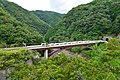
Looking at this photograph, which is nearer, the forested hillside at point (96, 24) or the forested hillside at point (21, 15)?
the forested hillside at point (96, 24)

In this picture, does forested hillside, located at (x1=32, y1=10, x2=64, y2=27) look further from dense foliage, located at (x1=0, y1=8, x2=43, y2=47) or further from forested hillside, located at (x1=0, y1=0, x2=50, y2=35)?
dense foliage, located at (x1=0, y1=8, x2=43, y2=47)

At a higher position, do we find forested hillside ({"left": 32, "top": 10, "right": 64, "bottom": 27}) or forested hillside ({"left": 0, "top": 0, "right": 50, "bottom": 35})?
forested hillside ({"left": 32, "top": 10, "right": 64, "bottom": 27})

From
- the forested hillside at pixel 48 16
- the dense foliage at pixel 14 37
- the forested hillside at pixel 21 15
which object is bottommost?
the dense foliage at pixel 14 37

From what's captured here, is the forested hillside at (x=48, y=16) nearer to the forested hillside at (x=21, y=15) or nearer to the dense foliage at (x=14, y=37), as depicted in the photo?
the forested hillside at (x=21, y=15)

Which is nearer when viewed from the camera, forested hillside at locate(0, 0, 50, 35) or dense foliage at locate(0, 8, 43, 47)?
dense foliage at locate(0, 8, 43, 47)

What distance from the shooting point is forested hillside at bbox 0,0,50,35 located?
71.8 meters

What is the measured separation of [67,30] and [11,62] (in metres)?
43.6

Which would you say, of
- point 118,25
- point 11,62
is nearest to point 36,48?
point 11,62

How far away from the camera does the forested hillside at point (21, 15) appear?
7176 cm

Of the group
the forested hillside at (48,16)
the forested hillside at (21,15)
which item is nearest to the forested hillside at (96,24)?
the forested hillside at (21,15)

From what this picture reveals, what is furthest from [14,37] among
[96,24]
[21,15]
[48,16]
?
[48,16]

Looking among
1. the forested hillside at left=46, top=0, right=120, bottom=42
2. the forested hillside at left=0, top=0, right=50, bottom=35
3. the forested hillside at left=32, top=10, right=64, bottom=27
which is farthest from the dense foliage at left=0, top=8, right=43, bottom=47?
the forested hillside at left=32, top=10, right=64, bottom=27

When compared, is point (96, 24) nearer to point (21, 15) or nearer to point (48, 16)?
point (21, 15)

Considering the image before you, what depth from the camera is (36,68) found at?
13.9 m
